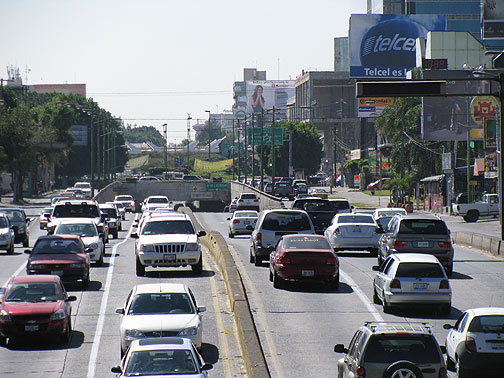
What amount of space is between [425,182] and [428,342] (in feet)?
274

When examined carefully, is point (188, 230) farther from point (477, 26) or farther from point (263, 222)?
point (477, 26)

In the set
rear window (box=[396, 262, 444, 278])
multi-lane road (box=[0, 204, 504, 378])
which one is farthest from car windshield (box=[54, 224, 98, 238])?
rear window (box=[396, 262, 444, 278])

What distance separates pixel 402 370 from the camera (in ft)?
44.9

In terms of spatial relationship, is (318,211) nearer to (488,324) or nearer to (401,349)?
(488,324)

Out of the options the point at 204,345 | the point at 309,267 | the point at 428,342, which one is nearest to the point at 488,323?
the point at 428,342

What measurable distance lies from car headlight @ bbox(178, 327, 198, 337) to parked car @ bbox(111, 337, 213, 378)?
445 cm

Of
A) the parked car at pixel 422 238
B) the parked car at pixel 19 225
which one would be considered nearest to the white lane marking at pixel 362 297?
the parked car at pixel 422 238

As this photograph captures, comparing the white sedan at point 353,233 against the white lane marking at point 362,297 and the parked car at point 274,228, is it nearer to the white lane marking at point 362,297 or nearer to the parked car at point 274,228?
the parked car at point 274,228

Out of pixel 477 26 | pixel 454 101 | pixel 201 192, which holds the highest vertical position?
pixel 477 26

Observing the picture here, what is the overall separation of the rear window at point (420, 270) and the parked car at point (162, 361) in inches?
403

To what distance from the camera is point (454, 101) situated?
84875 mm

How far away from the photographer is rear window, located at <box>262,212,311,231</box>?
3369 centimetres

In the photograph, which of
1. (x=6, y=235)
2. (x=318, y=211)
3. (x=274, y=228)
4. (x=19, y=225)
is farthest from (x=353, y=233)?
(x=19, y=225)

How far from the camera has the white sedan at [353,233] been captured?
3850 centimetres
